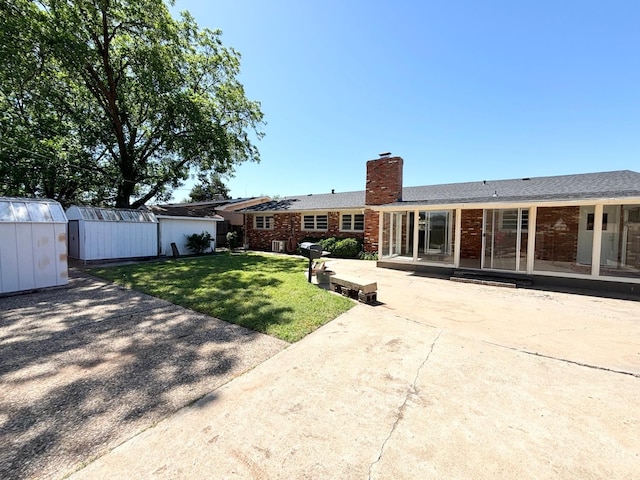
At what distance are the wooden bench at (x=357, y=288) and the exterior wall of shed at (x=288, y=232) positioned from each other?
8.49 meters

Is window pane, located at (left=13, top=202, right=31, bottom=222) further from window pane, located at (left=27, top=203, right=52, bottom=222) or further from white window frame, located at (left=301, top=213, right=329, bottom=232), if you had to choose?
white window frame, located at (left=301, top=213, right=329, bottom=232)

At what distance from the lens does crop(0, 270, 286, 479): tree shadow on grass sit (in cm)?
218

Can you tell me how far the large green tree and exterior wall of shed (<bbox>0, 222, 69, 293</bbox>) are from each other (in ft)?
35.0

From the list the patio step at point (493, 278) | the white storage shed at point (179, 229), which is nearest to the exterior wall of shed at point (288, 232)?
the white storage shed at point (179, 229)

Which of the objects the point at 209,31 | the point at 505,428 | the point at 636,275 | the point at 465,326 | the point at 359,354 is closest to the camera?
the point at 505,428

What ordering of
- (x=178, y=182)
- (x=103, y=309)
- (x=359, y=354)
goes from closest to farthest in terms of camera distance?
(x=359, y=354) < (x=103, y=309) < (x=178, y=182)

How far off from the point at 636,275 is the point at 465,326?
664 centimetres

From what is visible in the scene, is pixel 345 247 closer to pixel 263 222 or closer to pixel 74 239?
pixel 263 222

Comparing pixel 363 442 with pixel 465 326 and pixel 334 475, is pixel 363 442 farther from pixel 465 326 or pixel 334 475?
pixel 465 326

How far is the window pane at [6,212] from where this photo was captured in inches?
260

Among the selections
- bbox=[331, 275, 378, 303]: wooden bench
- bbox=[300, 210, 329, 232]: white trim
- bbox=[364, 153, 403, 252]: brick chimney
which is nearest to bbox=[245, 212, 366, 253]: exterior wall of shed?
bbox=[300, 210, 329, 232]: white trim

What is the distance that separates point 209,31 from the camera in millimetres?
17719

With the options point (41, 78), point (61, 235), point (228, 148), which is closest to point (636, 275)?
point (61, 235)

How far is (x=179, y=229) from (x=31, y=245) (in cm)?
871
